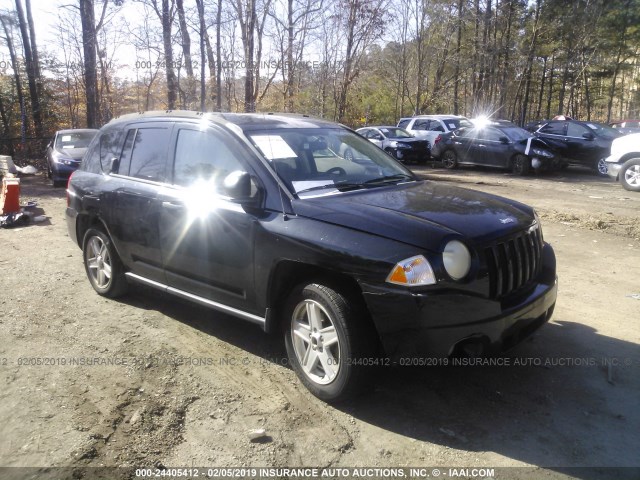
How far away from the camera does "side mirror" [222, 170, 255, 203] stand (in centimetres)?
368

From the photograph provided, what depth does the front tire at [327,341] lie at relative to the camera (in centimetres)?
324

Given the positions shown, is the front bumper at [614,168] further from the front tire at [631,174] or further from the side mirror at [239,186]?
the side mirror at [239,186]

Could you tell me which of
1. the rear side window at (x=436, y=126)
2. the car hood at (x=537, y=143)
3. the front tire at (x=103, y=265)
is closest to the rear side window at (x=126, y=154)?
the front tire at (x=103, y=265)

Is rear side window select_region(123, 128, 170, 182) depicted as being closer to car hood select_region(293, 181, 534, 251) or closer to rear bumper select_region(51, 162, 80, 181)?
car hood select_region(293, 181, 534, 251)

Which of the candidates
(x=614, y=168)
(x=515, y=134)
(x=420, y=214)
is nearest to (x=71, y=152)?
(x=515, y=134)

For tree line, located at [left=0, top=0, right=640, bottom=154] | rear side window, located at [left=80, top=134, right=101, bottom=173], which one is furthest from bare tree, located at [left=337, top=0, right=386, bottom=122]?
rear side window, located at [left=80, top=134, right=101, bottom=173]

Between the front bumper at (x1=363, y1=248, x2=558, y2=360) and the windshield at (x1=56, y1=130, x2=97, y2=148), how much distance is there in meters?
14.3

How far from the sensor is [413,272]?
3.05m

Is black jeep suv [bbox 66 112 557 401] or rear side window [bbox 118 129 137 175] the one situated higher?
rear side window [bbox 118 129 137 175]

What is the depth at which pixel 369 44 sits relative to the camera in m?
25.9

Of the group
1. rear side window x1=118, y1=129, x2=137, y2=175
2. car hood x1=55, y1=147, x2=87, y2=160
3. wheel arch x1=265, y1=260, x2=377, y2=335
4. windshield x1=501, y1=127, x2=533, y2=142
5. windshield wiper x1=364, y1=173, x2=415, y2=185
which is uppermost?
rear side window x1=118, y1=129, x2=137, y2=175

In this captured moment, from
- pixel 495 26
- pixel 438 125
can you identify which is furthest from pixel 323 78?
pixel 495 26

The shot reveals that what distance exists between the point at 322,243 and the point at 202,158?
151 cm

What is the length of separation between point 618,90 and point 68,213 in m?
49.6
